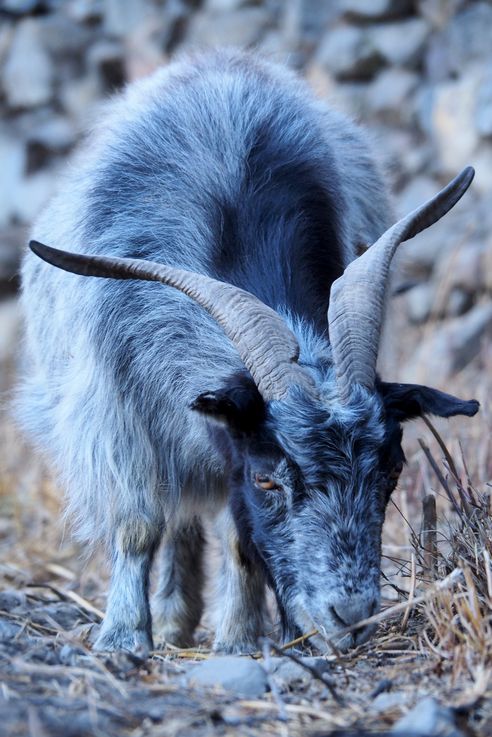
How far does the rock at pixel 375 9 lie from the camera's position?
988 cm

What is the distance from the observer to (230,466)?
13.2 feet

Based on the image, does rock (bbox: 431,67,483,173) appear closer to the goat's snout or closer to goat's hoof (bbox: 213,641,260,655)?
goat's hoof (bbox: 213,641,260,655)

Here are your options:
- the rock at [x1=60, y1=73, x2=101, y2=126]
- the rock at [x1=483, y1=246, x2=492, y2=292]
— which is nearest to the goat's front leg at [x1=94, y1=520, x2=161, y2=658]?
the rock at [x1=483, y1=246, x2=492, y2=292]

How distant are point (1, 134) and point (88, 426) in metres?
8.75

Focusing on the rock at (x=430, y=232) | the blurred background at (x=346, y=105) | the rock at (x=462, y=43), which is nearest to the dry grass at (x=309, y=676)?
the blurred background at (x=346, y=105)

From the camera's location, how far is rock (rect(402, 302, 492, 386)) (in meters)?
8.28

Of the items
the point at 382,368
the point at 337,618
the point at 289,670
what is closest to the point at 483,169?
the point at 382,368

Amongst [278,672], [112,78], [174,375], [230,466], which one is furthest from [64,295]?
[112,78]

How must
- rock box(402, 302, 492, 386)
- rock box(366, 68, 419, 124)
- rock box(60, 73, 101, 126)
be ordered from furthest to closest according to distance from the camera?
rock box(60, 73, 101, 126)
rock box(366, 68, 419, 124)
rock box(402, 302, 492, 386)

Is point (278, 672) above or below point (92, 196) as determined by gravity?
below

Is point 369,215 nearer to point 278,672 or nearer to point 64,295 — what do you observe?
point 64,295

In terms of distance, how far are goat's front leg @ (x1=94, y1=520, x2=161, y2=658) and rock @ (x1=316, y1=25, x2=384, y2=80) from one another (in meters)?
6.73

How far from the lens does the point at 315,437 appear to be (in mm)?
3562

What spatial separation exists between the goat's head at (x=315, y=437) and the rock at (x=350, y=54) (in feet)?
21.7
